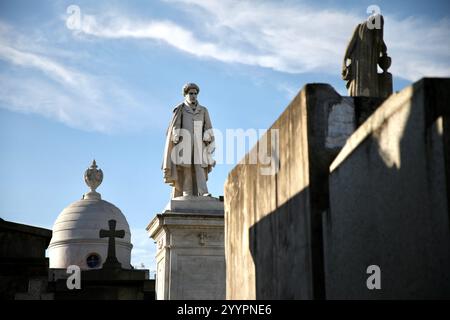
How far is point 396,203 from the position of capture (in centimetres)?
473

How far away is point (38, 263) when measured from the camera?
12.2 m

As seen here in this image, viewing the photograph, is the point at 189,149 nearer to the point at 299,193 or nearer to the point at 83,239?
the point at 299,193

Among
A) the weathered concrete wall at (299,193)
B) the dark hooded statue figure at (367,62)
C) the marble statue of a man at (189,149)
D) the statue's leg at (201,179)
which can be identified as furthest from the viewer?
the marble statue of a man at (189,149)

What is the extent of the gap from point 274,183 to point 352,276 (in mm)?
1777

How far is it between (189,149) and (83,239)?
23703 millimetres

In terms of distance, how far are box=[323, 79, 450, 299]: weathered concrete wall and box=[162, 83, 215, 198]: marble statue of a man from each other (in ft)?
32.2

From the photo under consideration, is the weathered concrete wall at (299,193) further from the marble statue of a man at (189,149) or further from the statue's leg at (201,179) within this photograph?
the marble statue of a man at (189,149)

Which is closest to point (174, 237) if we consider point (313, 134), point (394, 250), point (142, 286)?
point (142, 286)

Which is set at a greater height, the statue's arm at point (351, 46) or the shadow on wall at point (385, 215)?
the statue's arm at point (351, 46)

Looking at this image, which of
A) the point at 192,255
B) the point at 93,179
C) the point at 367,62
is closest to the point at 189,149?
the point at 192,255

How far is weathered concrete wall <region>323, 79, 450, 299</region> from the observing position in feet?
13.9

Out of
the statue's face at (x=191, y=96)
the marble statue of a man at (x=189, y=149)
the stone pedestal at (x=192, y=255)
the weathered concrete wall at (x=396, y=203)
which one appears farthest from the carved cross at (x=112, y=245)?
the weathered concrete wall at (x=396, y=203)

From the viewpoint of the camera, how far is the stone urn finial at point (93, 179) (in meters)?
39.7

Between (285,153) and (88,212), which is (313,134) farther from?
(88,212)
